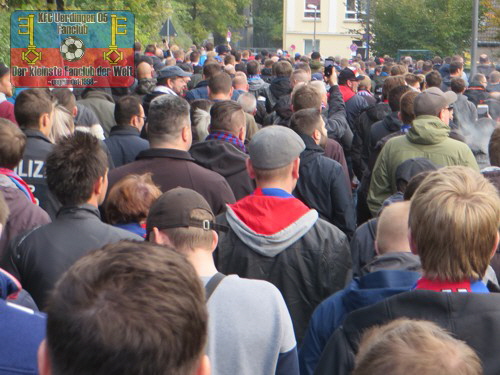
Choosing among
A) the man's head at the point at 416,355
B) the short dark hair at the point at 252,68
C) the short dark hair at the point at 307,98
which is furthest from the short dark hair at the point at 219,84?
the man's head at the point at 416,355

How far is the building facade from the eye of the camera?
7169 cm

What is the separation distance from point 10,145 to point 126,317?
3.77 metres

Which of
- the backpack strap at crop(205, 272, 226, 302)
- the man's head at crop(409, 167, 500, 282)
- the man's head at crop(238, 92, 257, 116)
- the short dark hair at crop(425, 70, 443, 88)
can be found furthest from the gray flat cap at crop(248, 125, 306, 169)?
the short dark hair at crop(425, 70, 443, 88)

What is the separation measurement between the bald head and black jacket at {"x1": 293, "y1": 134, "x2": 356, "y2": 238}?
2.47 meters

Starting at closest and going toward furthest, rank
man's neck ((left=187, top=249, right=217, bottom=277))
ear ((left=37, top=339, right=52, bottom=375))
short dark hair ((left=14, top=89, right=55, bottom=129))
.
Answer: ear ((left=37, top=339, right=52, bottom=375)), man's neck ((left=187, top=249, right=217, bottom=277)), short dark hair ((left=14, top=89, right=55, bottom=129))

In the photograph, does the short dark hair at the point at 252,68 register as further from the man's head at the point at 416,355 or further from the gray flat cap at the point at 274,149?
the man's head at the point at 416,355

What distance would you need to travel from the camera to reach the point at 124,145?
7297mm

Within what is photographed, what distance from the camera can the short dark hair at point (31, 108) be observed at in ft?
20.7

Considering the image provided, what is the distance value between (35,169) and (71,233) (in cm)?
202

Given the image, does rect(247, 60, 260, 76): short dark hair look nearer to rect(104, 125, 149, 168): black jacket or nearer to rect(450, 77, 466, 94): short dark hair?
rect(450, 77, 466, 94): short dark hair

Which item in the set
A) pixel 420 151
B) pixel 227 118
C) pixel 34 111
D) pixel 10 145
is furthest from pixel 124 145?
pixel 420 151

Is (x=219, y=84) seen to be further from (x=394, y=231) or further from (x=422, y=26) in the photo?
(x=422, y=26)

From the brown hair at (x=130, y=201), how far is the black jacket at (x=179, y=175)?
2.73 ft

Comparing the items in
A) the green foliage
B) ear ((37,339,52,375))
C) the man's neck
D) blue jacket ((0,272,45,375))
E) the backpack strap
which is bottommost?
the backpack strap
